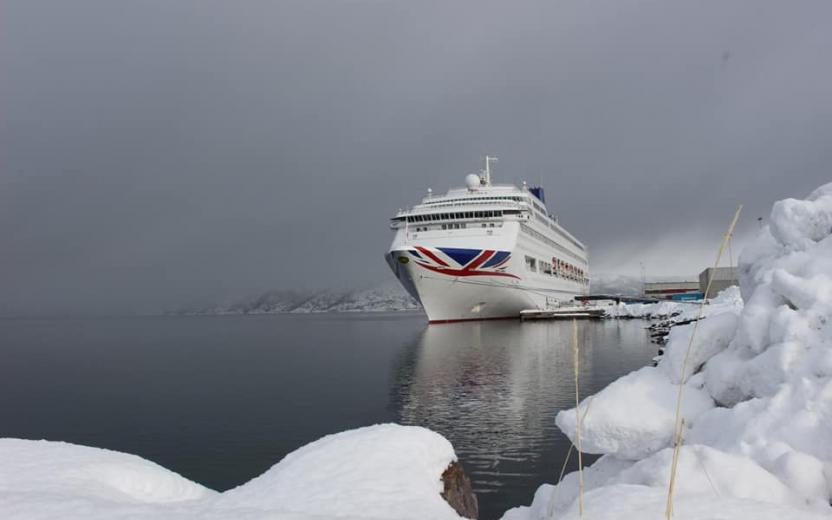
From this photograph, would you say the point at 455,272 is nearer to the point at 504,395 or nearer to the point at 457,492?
the point at 504,395

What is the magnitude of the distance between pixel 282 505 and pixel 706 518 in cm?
386

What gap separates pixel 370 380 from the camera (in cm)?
2844

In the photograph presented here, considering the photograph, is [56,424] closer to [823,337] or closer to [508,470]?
[508,470]

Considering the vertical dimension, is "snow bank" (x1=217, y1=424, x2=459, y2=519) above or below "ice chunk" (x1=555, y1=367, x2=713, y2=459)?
below

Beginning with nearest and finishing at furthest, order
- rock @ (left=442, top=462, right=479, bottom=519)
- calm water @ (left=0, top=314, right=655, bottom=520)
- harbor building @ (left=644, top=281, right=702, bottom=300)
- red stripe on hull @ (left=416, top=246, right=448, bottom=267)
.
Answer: rock @ (left=442, top=462, right=479, bottom=519), calm water @ (left=0, top=314, right=655, bottom=520), red stripe on hull @ (left=416, top=246, right=448, bottom=267), harbor building @ (left=644, top=281, right=702, bottom=300)

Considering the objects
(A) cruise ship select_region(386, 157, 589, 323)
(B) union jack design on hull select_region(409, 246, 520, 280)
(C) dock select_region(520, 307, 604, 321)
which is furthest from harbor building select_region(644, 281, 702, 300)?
(B) union jack design on hull select_region(409, 246, 520, 280)

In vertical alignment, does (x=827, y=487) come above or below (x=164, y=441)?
above

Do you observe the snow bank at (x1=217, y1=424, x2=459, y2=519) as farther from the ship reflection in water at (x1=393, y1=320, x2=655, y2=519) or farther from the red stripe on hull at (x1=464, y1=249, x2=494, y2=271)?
the red stripe on hull at (x1=464, y1=249, x2=494, y2=271)

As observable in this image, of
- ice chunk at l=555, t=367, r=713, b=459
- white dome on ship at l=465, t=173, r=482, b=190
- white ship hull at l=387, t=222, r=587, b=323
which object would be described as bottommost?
ice chunk at l=555, t=367, r=713, b=459

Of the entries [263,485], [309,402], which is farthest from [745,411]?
[309,402]

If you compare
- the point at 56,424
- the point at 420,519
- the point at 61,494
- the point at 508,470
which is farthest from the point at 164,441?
the point at 420,519

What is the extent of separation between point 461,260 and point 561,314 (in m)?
24.6

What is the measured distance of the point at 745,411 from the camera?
5.79 metres

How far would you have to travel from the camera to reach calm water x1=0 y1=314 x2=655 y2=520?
14.5 meters
